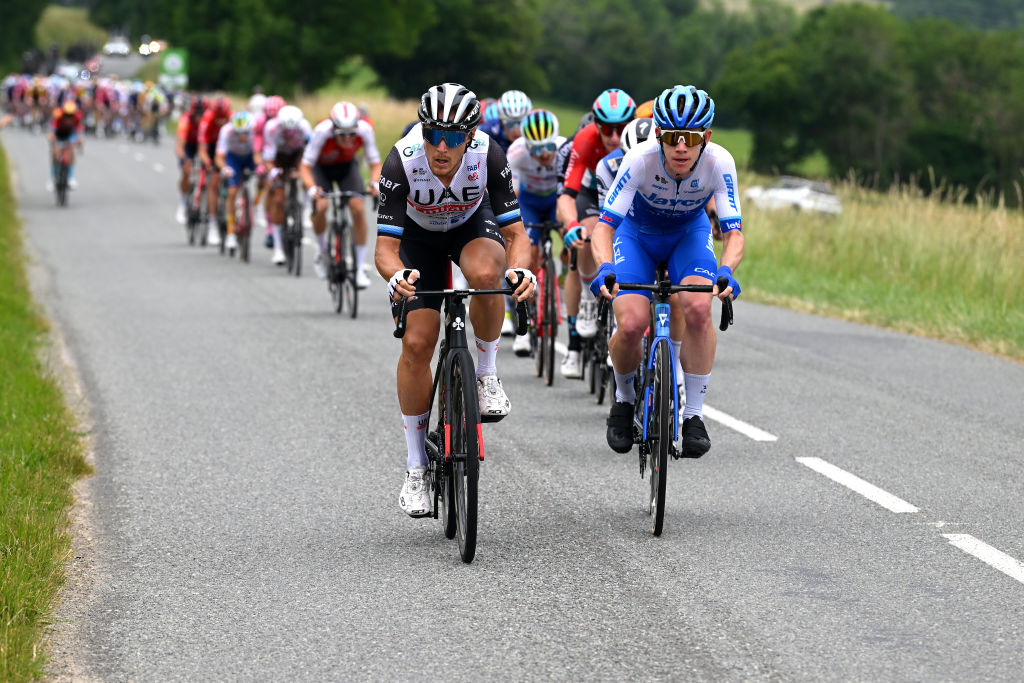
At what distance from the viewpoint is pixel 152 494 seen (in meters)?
7.61

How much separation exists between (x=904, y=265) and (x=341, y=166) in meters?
7.01

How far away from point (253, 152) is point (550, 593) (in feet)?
47.0

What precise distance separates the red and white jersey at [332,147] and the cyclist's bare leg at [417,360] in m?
7.56

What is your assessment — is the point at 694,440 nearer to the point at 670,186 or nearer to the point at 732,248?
the point at 732,248

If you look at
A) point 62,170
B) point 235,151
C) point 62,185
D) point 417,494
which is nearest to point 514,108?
point 417,494

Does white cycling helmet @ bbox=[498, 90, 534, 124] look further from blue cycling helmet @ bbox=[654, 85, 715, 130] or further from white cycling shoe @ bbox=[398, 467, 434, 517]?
white cycling shoe @ bbox=[398, 467, 434, 517]

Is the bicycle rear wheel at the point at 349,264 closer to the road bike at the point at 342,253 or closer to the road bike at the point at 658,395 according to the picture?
the road bike at the point at 342,253

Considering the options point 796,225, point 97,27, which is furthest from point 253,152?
point 97,27

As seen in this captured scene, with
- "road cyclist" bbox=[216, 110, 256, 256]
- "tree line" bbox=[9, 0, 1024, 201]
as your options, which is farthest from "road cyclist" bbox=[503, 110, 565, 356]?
"tree line" bbox=[9, 0, 1024, 201]

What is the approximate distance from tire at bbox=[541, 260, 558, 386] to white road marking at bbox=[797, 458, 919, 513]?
284cm

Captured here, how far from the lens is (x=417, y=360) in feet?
21.5

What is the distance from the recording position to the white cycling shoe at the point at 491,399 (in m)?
6.48

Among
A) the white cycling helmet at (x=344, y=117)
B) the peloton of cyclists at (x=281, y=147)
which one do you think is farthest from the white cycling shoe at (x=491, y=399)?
the peloton of cyclists at (x=281, y=147)

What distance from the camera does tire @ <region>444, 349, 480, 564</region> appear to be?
5.99m
